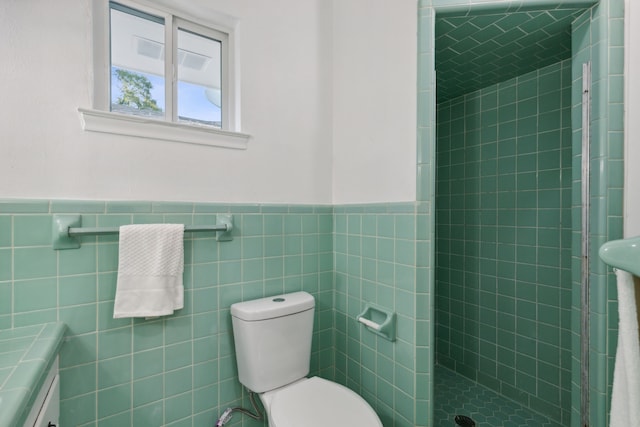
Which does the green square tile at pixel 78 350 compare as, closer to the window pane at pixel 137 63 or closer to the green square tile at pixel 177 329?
the green square tile at pixel 177 329

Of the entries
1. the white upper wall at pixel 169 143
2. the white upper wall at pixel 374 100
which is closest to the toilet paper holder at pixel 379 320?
the white upper wall at pixel 374 100

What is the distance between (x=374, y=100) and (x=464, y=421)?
1887mm

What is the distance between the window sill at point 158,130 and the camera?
1087 mm

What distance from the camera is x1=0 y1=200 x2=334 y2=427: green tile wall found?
1.01 metres

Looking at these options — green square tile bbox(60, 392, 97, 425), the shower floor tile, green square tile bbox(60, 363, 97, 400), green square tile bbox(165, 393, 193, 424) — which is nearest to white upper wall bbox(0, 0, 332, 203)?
green square tile bbox(60, 363, 97, 400)

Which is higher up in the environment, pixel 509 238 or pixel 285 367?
pixel 509 238

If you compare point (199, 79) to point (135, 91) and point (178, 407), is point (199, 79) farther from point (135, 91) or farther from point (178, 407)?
point (178, 407)

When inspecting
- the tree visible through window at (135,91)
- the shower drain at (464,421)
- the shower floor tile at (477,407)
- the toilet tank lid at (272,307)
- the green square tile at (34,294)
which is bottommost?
the shower floor tile at (477,407)

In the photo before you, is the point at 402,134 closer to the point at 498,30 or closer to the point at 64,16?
the point at 498,30

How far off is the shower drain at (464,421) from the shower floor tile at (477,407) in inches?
0.8

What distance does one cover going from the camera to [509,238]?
6.44 feet

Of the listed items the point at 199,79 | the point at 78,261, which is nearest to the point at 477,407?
the point at 78,261

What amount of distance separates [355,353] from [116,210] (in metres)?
1.30

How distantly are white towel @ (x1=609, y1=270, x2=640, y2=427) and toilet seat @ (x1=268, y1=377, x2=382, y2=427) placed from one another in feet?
2.56
